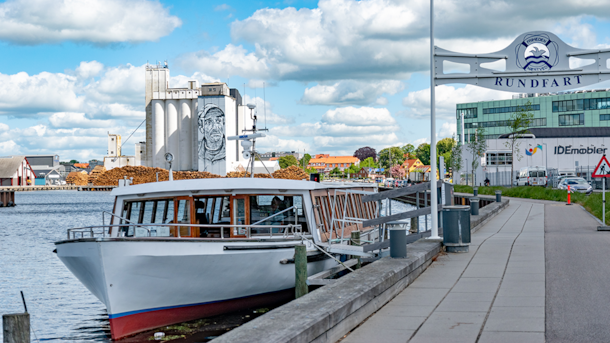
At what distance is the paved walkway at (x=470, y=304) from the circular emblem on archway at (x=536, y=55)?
4424 millimetres

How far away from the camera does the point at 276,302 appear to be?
13.7 meters

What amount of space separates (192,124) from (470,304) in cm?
14294

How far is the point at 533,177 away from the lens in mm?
64875

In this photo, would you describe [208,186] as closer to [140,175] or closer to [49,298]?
[49,298]

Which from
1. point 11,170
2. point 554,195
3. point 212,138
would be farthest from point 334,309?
point 11,170

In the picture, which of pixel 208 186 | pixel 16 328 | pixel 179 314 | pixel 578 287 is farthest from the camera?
pixel 208 186

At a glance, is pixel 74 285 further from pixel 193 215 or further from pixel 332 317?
pixel 332 317

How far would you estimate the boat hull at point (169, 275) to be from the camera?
1098 centimetres

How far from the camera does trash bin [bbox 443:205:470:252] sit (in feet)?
43.7

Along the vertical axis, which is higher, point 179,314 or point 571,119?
point 571,119

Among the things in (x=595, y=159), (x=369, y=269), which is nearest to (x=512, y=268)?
(x=369, y=269)

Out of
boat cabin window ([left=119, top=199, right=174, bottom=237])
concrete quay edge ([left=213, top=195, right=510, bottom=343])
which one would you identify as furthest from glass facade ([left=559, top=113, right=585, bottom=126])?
concrete quay edge ([left=213, top=195, right=510, bottom=343])

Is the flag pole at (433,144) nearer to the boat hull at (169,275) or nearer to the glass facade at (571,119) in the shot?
the boat hull at (169,275)

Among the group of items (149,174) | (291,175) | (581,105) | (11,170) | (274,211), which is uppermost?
(581,105)
